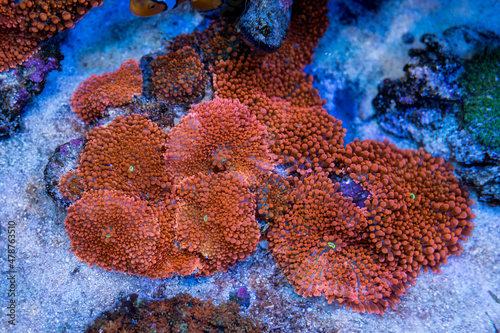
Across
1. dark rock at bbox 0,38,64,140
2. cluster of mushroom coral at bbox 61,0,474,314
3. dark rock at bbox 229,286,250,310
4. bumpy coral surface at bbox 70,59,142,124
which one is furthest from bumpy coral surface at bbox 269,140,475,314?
dark rock at bbox 0,38,64,140

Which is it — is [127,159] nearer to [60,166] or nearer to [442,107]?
[60,166]

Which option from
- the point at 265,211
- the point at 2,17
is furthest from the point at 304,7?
the point at 2,17

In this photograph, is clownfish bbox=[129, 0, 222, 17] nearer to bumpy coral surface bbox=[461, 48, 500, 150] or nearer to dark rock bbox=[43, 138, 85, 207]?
dark rock bbox=[43, 138, 85, 207]

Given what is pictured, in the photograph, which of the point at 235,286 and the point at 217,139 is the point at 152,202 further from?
the point at 235,286

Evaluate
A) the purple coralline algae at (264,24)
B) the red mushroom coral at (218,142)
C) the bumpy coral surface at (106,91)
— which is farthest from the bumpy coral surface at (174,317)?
the purple coralline algae at (264,24)

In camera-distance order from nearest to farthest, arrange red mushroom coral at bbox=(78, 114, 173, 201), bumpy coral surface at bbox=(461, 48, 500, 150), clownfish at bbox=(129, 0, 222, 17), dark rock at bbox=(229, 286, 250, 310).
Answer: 1. red mushroom coral at bbox=(78, 114, 173, 201)
2. clownfish at bbox=(129, 0, 222, 17)
3. dark rock at bbox=(229, 286, 250, 310)
4. bumpy coral surface at bbox=(461, 48, 500, 150)

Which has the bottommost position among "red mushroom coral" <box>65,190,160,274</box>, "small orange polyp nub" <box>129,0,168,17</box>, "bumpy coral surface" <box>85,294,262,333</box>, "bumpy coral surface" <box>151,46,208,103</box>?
"bumpy coral surface" <box>85,294,262,333</box>

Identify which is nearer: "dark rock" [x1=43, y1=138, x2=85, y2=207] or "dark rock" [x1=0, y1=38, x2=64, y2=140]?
"dark rock" [x1=43, y1=138, x2=85, y2=207]

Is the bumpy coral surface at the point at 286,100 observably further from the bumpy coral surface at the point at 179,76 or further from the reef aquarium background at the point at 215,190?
the bumpy coral surface at the point at 179,76
